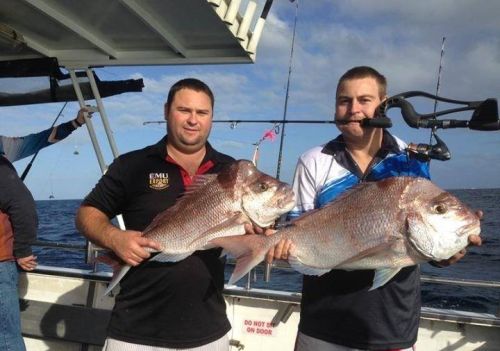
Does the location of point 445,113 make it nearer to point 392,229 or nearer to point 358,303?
point 392,229

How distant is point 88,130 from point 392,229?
13.3 feet

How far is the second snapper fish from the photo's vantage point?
2.97 meters

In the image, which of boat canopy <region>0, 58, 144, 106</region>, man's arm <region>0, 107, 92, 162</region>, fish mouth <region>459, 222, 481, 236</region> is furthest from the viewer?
boat canopy <region>0, 58, 144, 106</region>

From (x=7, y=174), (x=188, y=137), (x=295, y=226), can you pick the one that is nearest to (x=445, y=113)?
(x=295, y=226)

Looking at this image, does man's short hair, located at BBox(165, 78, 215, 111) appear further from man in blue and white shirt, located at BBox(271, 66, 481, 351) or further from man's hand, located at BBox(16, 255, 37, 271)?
man's hand, located at BBox(16, 255, 37, 271)

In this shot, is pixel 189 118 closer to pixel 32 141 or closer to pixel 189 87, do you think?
pixel 189 87

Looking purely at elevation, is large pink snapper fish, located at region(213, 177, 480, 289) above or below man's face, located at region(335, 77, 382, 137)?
below

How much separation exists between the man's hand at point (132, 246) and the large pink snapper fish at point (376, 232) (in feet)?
1.37

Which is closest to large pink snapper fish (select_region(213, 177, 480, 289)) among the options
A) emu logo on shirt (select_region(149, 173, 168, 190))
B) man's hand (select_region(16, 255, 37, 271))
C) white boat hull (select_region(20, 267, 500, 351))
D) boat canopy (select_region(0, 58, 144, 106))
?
→ emu logo on shirt (select_region(149, 173, 168, 190))

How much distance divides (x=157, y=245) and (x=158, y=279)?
0.30 metres

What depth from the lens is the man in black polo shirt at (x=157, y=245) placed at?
3072 millimetres

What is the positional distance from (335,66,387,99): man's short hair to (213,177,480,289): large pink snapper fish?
2.20ft

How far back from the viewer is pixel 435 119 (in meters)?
2.81

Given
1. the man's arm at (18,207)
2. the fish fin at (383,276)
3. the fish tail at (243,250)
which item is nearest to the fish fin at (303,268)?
the fish tail at (243,250)
